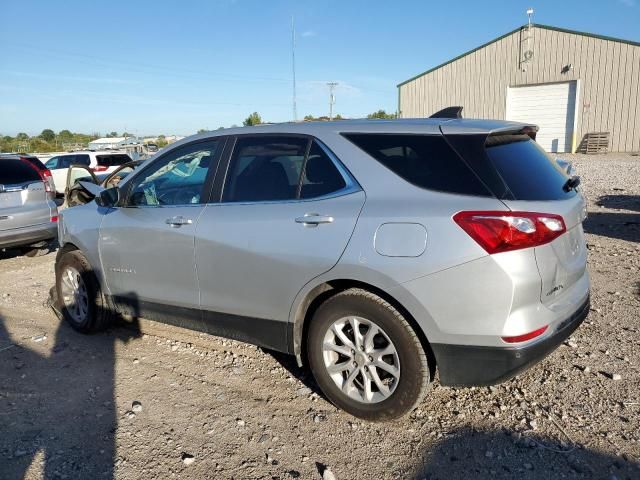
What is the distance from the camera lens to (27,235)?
23.4 feet

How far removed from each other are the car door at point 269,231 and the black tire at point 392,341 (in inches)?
8.9

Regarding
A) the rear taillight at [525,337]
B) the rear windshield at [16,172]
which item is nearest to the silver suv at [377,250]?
the rear taillight at [525,337]

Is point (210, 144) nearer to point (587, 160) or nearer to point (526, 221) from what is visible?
point (526, 221)

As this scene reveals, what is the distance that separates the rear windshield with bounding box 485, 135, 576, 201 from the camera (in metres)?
2.68

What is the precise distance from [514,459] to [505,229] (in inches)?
48.3

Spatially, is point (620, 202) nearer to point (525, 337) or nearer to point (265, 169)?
point (525, 337)

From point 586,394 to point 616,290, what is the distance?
2.28 m

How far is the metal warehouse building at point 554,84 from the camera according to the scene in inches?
959

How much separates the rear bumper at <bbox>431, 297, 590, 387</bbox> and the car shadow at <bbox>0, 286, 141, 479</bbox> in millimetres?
1899

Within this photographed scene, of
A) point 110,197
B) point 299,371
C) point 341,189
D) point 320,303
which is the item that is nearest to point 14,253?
point 110,197

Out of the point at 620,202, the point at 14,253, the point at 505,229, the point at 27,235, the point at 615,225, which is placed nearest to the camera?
the point at 505,229

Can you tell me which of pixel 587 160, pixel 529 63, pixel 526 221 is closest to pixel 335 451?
pixel 526 221

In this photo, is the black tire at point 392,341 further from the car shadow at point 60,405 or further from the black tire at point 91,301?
the black tire at point 91,301

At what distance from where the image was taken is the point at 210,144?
377cm
